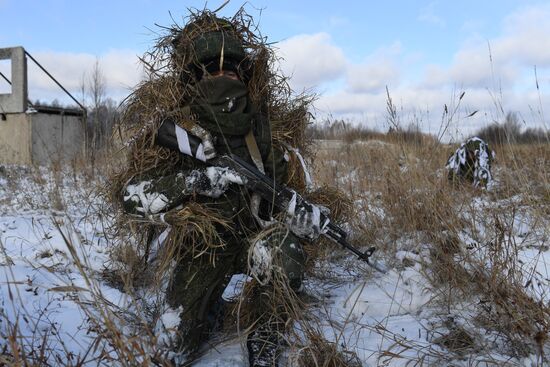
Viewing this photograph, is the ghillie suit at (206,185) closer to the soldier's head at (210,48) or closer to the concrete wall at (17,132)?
the soldier's head at (210,48)

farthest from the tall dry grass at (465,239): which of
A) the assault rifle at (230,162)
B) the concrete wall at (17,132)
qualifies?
the concrete wall at (17,132)

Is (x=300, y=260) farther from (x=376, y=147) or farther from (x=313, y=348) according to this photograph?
(x=376, y=147)

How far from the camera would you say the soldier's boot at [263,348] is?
154 centimetres

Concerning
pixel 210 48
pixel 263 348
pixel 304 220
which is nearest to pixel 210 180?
pixel 304 220

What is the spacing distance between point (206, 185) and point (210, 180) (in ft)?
0.08

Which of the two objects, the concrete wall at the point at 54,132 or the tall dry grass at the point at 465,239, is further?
the concrete wall at the point at 54,132

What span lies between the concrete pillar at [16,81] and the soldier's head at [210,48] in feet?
24.9

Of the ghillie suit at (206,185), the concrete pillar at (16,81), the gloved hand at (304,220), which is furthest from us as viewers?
the concrete pillar at (16,81)

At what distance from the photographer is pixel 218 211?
1697mm

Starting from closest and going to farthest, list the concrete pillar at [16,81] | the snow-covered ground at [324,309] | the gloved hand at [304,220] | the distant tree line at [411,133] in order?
the snow-covered ground at [324,309] < the gloved hand at [304,220] < the distant tree line at [411,133] < the concrete pillar at [16,81]

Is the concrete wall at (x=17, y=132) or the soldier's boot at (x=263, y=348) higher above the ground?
the concrete wall at (x=17, y=132)

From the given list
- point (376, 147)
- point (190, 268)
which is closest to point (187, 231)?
point (190, 268)

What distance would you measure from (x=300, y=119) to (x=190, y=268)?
2.92 feet

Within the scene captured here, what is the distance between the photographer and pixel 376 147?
583 centimetres
